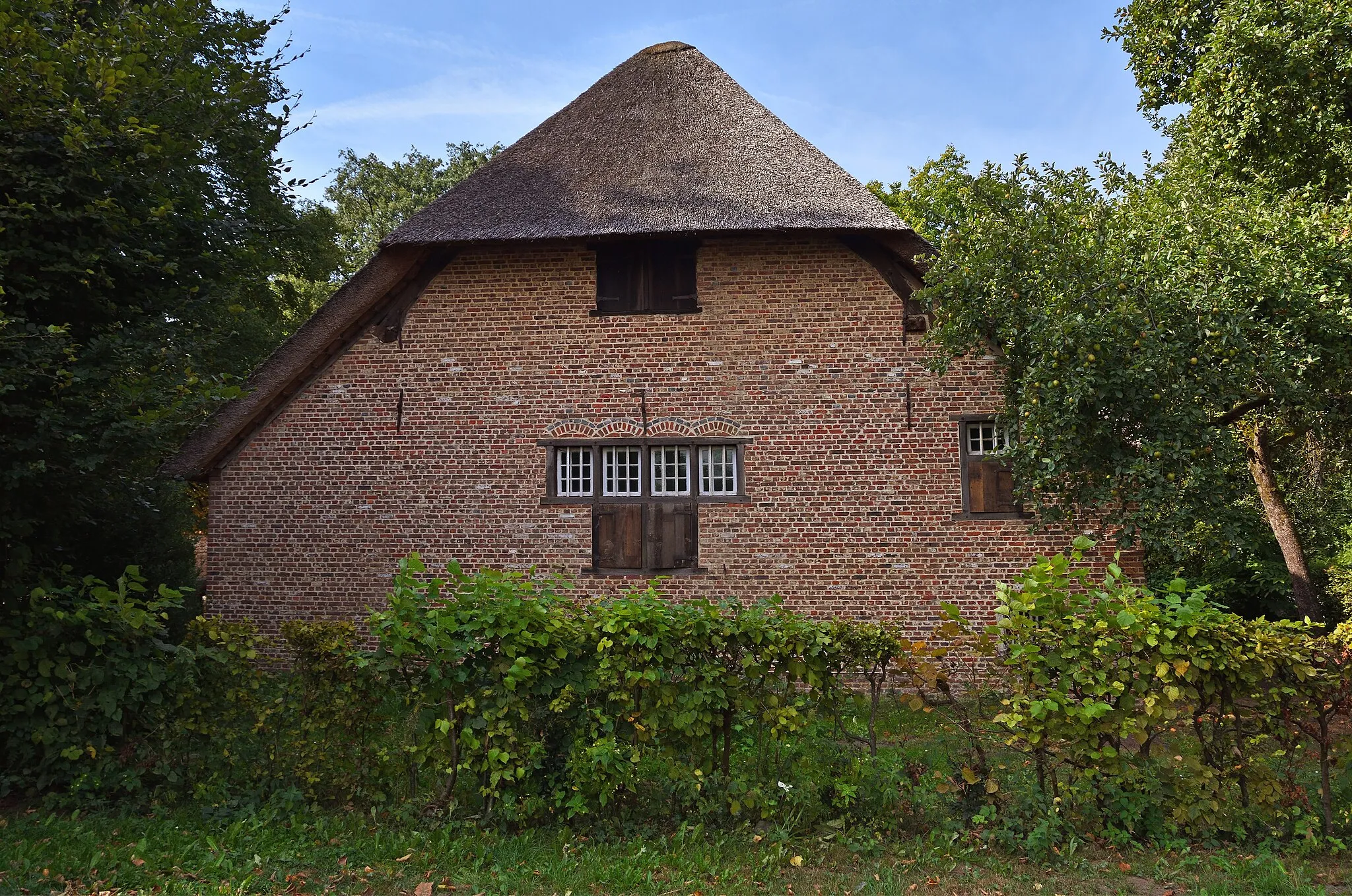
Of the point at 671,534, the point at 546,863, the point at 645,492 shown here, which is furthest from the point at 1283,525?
the point at 546,863

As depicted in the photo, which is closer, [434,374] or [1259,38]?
[1259,38]

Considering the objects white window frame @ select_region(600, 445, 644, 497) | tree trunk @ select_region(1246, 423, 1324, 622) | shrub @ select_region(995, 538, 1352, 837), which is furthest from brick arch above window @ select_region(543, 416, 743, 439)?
tree trunk @ select_region(1246, 423, 1324, 622)

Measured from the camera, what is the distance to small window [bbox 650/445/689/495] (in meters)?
10.3

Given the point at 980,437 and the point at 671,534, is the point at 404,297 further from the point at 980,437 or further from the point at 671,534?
the point at 980,437

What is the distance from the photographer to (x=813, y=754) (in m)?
5.20

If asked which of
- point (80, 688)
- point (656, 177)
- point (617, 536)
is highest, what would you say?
point (656, 177)

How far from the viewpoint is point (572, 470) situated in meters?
10.4

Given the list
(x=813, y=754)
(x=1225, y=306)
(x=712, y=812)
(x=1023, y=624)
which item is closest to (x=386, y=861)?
(x=712, y=812)

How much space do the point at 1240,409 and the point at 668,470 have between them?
6223 mm

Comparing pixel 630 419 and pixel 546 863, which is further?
pixel 630 419

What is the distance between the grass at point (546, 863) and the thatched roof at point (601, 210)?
6288 mm

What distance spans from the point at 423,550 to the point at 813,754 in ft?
21.4

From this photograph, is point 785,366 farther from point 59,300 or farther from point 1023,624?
point 59,300

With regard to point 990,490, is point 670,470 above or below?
above
